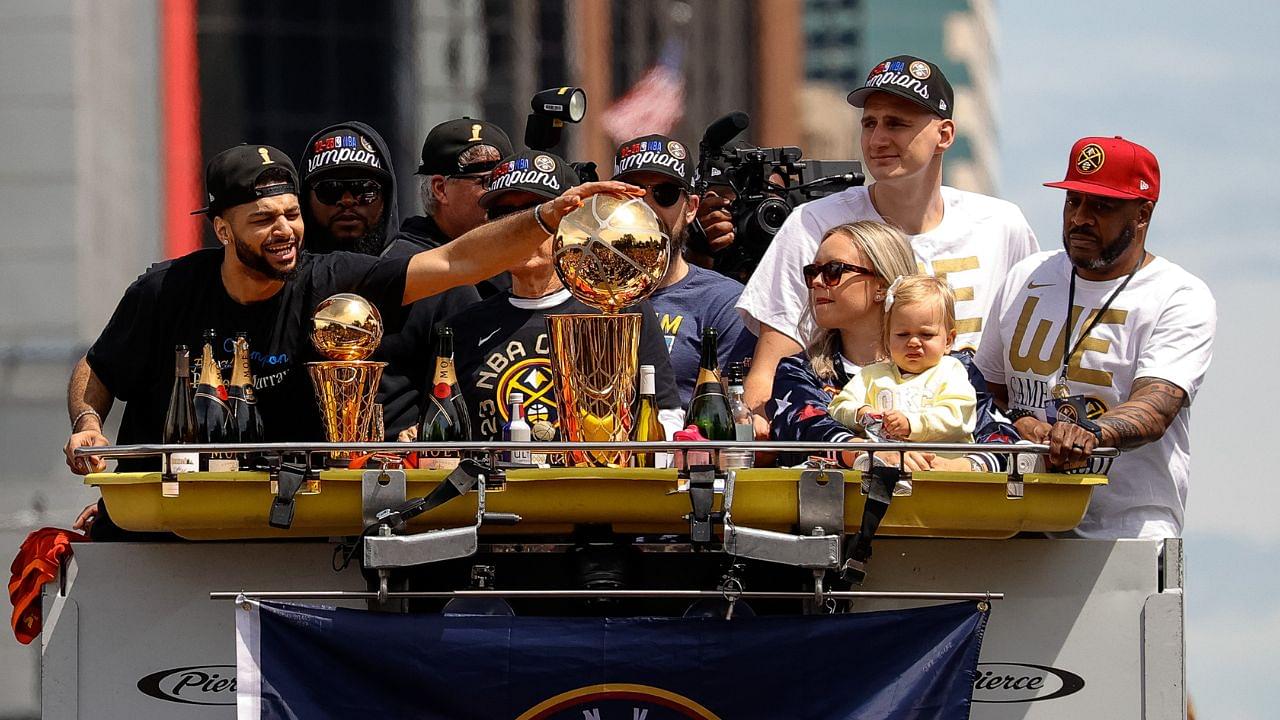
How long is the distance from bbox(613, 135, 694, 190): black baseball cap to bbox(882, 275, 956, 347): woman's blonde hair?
4.58 feet

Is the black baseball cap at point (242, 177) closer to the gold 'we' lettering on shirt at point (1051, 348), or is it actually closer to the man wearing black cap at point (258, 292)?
the man wearing black cap at point (258, 292)

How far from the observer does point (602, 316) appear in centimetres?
493

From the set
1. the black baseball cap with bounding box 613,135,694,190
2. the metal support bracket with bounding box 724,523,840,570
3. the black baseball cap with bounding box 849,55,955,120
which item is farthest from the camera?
the black baseball cap with bounding box 613,135,694,190

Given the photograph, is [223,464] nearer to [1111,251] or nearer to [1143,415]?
[1143,415]

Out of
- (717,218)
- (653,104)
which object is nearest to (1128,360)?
(717,218)

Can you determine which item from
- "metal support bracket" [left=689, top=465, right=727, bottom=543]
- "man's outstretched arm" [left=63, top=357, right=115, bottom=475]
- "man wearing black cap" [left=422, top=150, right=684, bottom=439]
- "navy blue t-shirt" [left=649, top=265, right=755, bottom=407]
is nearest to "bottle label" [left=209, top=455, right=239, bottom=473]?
"man's outstretched arm" [left=63, top=357, right=115, bottom=475]

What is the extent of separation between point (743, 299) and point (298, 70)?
11257 mm

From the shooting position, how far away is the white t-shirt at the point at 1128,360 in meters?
5.33

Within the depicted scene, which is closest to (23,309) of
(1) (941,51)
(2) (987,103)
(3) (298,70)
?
(3) (298,70)

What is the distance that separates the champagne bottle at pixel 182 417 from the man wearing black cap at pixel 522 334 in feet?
2.47

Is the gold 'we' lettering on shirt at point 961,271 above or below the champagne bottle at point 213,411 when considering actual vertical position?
above

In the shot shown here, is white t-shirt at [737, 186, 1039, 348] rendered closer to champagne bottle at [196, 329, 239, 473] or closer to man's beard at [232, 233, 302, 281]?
man's beard at [232, 233, 302, 281]

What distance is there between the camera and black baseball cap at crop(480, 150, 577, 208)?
5805 mm

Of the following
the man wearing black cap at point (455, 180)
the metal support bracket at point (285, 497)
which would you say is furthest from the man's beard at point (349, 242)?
the metal support bracket at point (285, 497)
